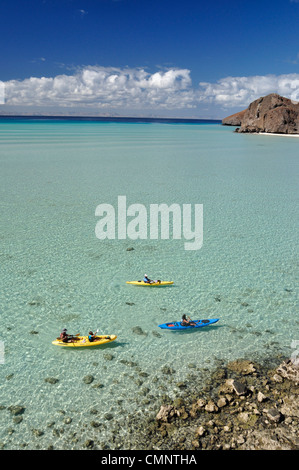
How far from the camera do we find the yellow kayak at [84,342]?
12.8 metres

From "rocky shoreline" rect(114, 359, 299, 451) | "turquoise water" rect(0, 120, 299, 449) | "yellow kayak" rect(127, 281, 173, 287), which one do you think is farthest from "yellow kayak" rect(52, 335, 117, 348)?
"yellow kayak" rect(127, 281, 173, 287)

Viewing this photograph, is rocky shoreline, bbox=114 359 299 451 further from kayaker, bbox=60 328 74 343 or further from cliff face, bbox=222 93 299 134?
cliff face, bbox=222 93 299 134

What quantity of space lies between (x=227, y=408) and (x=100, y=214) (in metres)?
21.0

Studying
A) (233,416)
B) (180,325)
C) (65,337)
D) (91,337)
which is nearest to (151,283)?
(180,325)

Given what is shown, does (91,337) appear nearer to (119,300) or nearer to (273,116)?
(119,300)

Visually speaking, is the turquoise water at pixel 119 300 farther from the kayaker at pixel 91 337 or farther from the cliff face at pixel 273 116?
the cliff face at pixel 273 116

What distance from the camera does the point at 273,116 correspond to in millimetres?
139375

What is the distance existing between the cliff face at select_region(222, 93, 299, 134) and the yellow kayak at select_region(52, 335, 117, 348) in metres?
146

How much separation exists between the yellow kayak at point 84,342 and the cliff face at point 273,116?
146 meters

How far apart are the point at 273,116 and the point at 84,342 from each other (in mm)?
149674

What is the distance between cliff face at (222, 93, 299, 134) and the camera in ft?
448

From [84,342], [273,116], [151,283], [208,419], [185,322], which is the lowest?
[208,419]

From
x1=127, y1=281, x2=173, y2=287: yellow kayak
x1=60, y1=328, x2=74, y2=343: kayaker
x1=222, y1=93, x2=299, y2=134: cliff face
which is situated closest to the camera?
x1=60, y1=328, x2=74, y2=343: kayaker

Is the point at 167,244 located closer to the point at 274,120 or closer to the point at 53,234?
the point at 53,234
